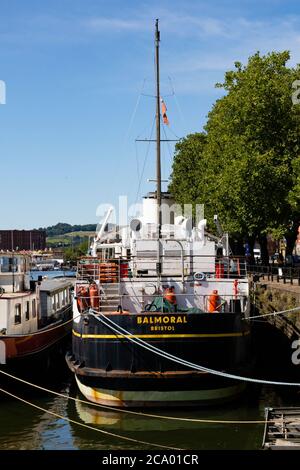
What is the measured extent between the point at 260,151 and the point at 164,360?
2644 cm

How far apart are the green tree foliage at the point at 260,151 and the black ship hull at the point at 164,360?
69.2ft

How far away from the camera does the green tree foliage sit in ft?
140

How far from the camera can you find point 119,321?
2081cm

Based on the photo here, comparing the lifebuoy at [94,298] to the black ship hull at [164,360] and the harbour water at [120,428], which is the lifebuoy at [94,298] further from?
the harbour water at [120,428]

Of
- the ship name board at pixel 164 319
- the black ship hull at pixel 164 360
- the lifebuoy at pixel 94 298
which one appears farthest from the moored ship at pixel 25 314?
the ship name board at pixel 164 319

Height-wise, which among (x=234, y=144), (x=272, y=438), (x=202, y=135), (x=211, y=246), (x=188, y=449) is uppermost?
(x=202, y=135)

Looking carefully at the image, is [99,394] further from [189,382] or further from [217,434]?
[217,434]

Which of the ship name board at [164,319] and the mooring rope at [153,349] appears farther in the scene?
the ship name board at [164,319]

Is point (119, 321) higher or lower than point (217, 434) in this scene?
higher

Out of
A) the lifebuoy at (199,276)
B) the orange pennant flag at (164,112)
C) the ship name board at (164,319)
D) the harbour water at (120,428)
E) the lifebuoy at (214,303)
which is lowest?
the harbour water at (120,428)

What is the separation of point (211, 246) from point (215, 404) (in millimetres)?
7148

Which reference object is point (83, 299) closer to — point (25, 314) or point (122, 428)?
point (25, 314)

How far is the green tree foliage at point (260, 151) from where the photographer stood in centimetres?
4278
